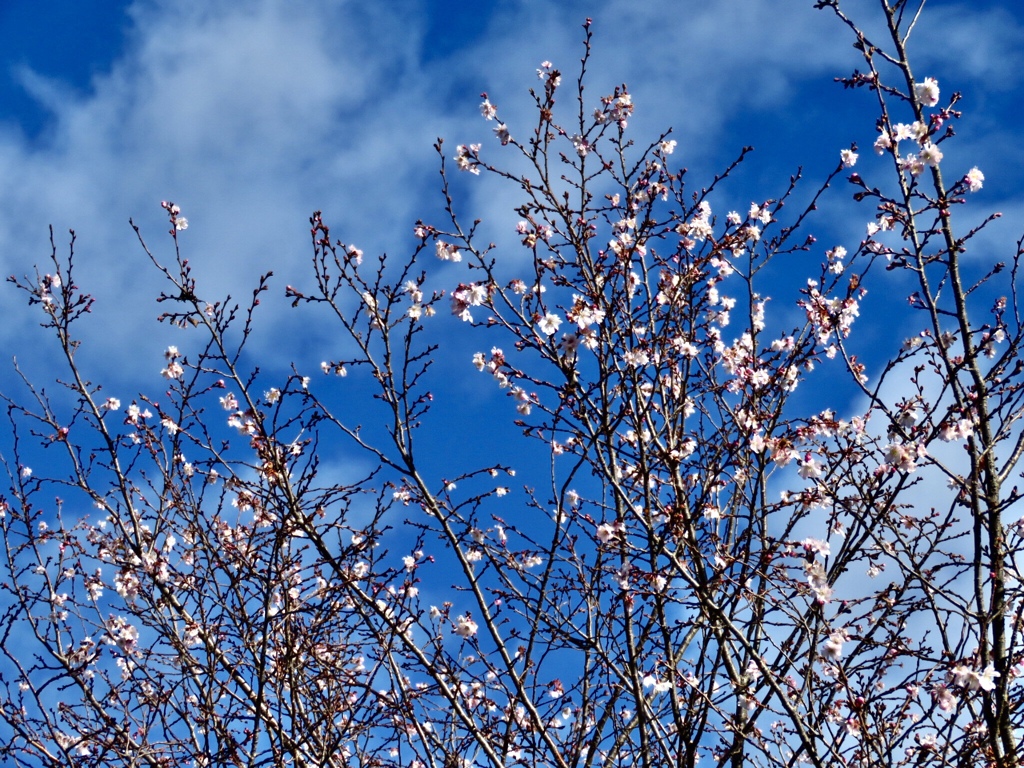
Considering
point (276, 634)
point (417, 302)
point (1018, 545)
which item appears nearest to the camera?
point (1018, 545)

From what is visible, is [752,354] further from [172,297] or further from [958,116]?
[172,297]

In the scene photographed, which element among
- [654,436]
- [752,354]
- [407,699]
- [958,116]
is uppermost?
[958,116]

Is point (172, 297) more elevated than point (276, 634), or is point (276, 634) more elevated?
point (172, 297)

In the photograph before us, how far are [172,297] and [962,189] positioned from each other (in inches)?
173

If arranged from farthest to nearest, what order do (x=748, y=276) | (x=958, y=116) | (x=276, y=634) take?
1. (x=748, y=276)
2. (x=276, y=634)
3. (x=958, y=116)

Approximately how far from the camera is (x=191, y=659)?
4.73 meters

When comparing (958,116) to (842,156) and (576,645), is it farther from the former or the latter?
(576,645)

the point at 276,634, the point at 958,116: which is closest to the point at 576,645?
the point at 276,634

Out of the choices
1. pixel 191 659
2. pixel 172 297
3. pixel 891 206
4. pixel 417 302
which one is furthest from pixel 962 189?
pixel 191 659

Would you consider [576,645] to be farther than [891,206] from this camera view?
Yes

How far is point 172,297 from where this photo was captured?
5172 millimetres

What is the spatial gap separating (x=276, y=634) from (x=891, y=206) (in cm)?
387

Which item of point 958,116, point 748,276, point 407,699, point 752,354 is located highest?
point 748,276

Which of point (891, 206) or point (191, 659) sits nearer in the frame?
point (891, 206)
